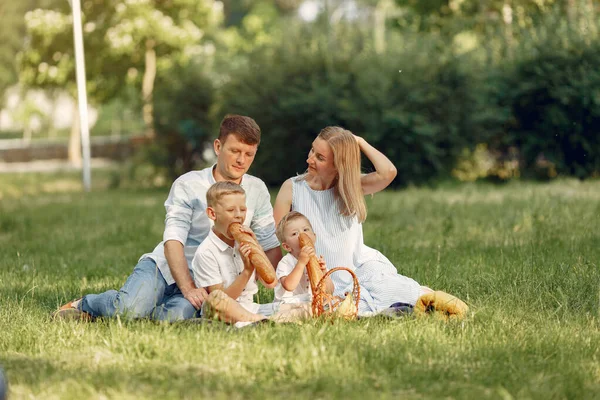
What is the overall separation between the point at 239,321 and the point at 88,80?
27126 mm

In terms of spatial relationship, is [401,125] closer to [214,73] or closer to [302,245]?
[214,73]

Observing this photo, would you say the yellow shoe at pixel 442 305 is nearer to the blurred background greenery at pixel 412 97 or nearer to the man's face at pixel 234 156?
the man's face at pixel 234 156

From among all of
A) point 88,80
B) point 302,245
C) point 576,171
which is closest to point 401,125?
point 576,171

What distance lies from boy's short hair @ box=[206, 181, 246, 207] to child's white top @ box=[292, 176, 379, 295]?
2.23ft

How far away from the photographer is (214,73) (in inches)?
775

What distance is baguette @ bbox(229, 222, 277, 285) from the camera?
16.9ft

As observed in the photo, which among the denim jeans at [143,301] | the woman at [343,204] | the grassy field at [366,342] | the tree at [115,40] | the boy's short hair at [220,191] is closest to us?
the grassy field at [366,342]

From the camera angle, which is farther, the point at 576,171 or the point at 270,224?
the point at 576,171

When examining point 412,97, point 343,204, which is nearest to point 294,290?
point 343,204

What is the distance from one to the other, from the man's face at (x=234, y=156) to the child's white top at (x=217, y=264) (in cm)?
42

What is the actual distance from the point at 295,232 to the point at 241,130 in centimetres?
68

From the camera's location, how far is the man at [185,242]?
219 inches

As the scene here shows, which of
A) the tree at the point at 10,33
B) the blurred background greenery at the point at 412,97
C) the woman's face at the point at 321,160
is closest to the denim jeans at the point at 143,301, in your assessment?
the woman's face at the point at 321,160

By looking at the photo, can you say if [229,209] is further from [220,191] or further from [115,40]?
[115,40]
